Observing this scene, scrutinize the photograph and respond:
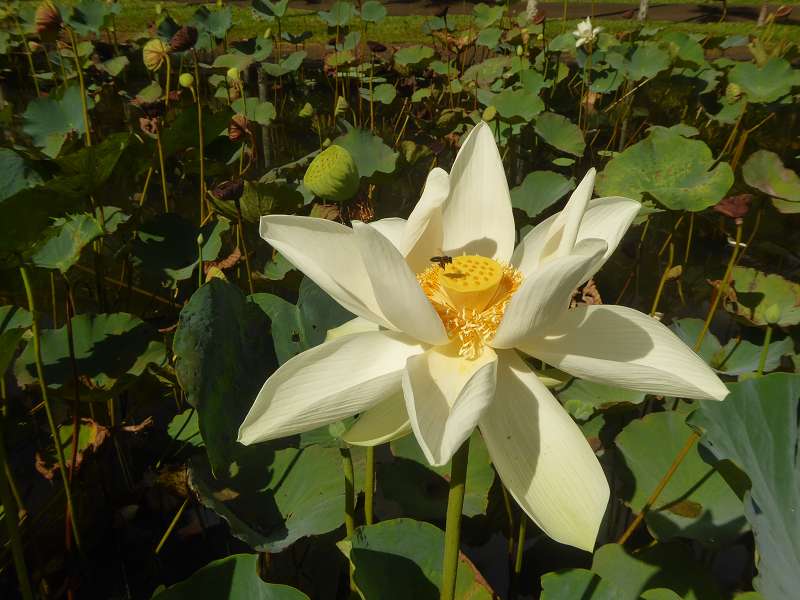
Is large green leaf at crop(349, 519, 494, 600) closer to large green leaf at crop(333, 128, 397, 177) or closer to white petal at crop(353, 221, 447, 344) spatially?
white petal at crop(353, 221, 447, 344)

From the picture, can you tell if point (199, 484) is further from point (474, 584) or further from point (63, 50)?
point (63, 50)

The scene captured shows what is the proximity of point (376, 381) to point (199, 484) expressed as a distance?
1.68 ft

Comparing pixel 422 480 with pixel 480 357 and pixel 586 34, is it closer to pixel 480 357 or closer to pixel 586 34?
pixel 480 357

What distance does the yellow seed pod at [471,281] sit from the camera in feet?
2.62

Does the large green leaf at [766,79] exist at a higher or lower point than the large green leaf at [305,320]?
higher

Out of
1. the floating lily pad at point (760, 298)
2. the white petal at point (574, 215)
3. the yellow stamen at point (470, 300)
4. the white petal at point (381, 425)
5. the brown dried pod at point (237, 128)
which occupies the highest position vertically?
the white petal at point (574, 215)

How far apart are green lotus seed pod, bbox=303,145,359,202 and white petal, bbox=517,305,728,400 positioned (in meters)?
0.77

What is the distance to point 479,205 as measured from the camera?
973 millimetres

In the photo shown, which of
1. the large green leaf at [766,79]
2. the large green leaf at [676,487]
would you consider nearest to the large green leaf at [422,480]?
the large green leaf at [676,487]

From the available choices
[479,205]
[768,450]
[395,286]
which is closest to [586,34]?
[479,205]

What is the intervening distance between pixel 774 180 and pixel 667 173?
0.46m

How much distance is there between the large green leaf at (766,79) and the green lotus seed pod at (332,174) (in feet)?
6.01

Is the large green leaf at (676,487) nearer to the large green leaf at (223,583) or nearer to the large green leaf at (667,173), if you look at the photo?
the large green leaf at (667,173)

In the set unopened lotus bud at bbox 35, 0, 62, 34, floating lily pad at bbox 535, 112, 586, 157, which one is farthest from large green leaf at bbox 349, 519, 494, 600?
unopened lotus bud at bbox 35, 0, 62, 34
